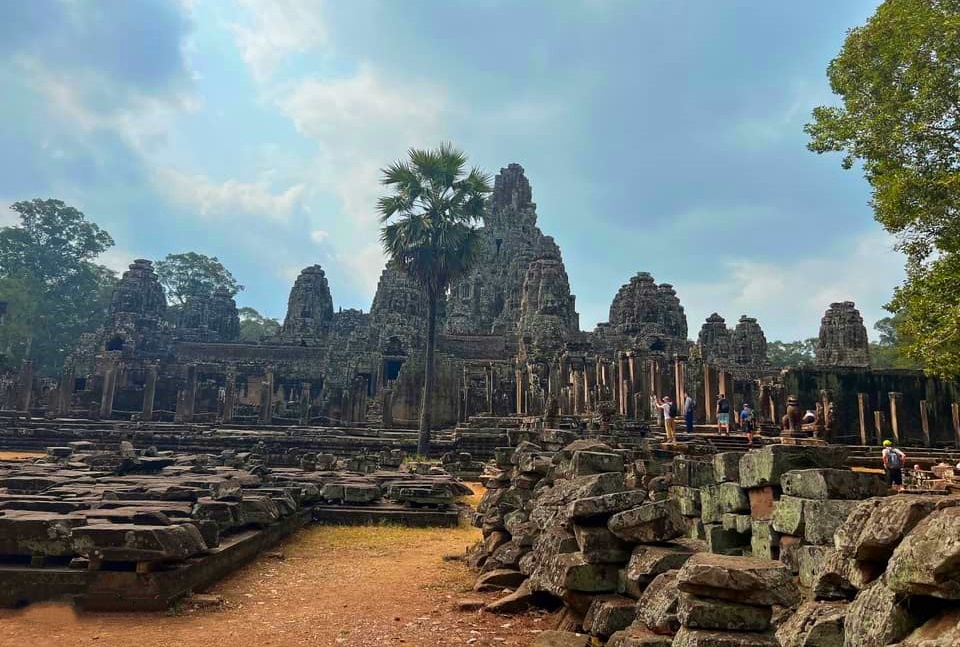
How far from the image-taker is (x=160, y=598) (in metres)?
5.32

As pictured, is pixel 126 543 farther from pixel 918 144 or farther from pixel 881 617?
pixel 918 144

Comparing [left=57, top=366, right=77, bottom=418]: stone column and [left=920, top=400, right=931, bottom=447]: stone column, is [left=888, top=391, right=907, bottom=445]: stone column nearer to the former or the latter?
[left=920, top=400, right=931, bottom=447]: stone column

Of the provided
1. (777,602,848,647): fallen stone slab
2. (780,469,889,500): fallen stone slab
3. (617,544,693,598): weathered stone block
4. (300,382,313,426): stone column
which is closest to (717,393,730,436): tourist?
(617,544,693,598): weathered stone block

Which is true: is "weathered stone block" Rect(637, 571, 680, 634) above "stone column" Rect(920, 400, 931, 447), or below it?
below

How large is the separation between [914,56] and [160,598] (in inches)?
568

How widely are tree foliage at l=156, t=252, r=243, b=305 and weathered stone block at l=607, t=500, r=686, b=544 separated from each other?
6261 centimetres

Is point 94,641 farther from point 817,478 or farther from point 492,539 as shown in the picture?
point 817,478

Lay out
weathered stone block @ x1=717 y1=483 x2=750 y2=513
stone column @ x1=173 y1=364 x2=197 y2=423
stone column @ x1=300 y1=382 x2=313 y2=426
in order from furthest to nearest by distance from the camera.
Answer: stone column @ x1=300 y1=382 x2=313 y2=426, stone column @ x1=173 y1=364 x2=197 y2=423, weathered stone block @ x1=717 y1=483 x2=750 y2=513

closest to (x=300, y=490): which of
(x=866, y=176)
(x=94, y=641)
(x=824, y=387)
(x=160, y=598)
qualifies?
(x=160, y=598)

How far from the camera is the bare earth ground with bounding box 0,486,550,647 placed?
4.72 metres

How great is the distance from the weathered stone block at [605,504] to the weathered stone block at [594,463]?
1323 millimetres

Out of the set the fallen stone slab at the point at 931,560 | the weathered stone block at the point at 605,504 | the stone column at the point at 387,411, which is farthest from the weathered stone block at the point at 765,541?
the stone column at the point at 387,411

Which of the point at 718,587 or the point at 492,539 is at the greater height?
the point at 718,587

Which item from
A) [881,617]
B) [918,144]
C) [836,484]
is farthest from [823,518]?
[918,144]
